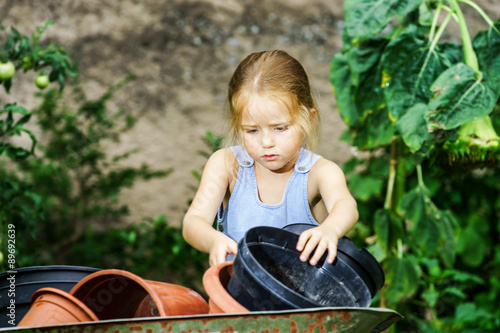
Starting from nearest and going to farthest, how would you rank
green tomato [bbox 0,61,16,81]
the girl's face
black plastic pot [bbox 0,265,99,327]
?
black plastic pot [bbox 0,265,99,327] → the girl's face → green tomato [bbox 0,61,16,81]

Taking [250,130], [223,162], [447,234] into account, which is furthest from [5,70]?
[447,234]

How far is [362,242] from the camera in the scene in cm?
255

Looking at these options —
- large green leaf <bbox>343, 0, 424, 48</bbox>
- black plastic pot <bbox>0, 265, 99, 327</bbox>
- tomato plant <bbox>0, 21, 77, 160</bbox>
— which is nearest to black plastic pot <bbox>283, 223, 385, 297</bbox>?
black plastic pot <bbox>0, 265, 99, 327</bbox>

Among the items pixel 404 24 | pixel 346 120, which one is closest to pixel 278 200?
pixel 346 120

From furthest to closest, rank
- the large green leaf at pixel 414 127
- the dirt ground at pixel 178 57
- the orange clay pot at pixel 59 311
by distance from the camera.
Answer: the dirt ground at pixel 178 57 → the large green leaf at pixel 414 127 → the orange clay pot at pixel 59 311

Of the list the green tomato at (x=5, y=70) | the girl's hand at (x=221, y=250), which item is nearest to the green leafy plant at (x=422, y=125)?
the girl's hand at (x=221, y=250)

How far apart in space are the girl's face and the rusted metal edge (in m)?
0.54

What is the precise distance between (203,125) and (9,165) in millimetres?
974

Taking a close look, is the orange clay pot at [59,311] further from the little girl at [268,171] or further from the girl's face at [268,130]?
the girl's face at [268,130]

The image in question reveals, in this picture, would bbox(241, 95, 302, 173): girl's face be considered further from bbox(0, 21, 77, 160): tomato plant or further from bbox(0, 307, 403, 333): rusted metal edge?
bbox(0, 21, 77, 160): tomato plant

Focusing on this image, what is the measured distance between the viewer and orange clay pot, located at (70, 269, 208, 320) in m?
1.09

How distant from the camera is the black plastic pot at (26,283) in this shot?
1.30 meters

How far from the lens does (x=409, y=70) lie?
169cm

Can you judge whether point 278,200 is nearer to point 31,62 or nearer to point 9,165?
point 31,62
